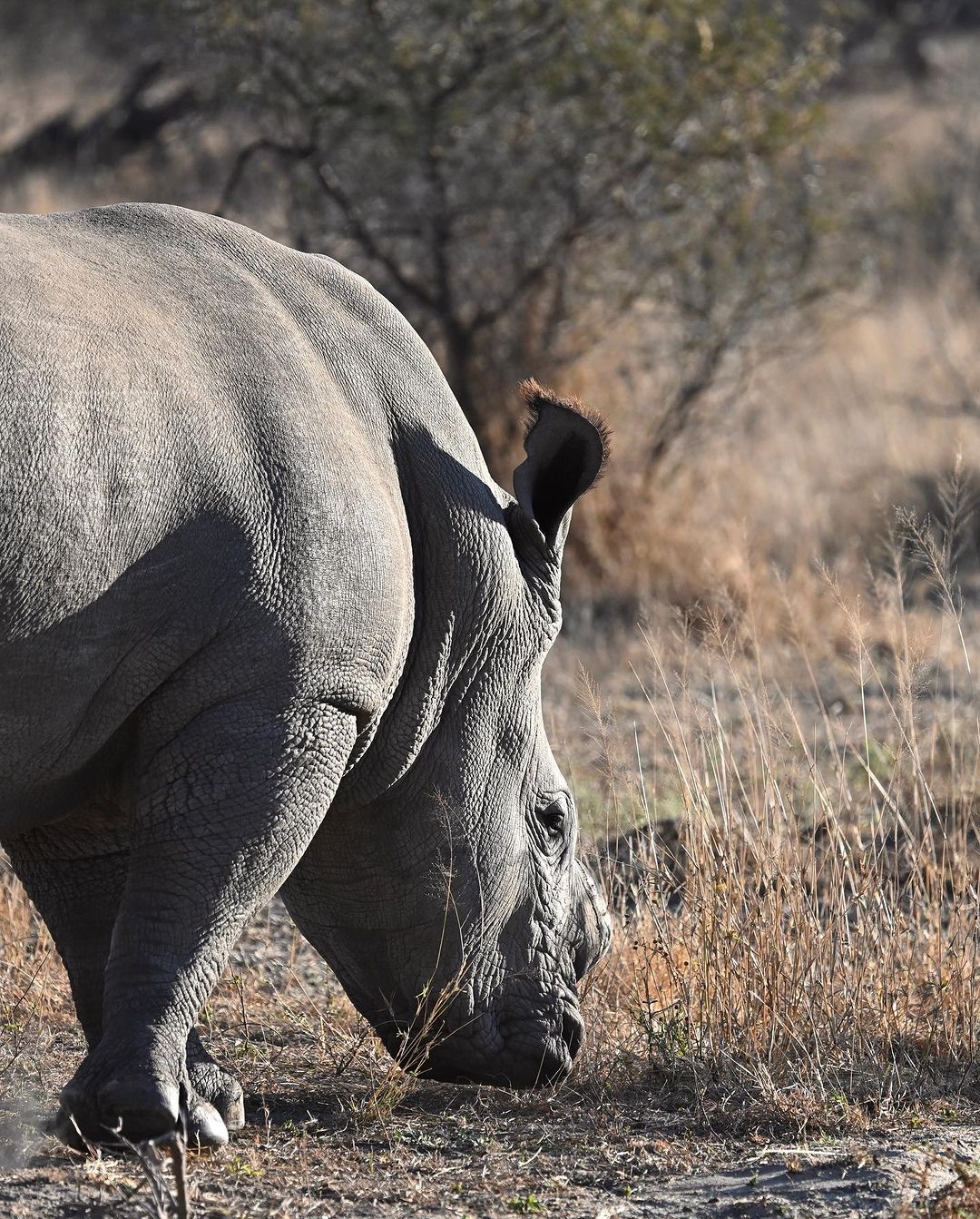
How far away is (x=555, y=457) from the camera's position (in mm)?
4016

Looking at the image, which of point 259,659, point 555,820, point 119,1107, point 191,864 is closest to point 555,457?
point 555,820

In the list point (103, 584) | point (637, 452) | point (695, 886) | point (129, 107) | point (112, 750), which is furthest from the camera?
point (129, 107)

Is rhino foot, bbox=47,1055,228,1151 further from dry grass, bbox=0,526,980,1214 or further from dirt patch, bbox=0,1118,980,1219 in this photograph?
dry grass, bbox=0,526,980,1214

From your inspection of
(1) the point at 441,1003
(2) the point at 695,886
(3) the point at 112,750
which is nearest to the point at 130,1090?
(3) the point at 112,750

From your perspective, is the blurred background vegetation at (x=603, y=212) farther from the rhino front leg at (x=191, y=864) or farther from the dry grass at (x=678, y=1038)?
the rhino front leg at (x=191, y=864)

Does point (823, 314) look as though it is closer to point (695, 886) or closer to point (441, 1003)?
point (695, 886)

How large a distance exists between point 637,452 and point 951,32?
21.6 m

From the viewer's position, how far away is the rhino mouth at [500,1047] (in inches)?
160

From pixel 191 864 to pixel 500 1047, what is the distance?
1.06 m

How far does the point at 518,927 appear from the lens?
13.4ft

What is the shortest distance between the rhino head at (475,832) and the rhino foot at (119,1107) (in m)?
0.73

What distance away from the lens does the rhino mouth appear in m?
4.06

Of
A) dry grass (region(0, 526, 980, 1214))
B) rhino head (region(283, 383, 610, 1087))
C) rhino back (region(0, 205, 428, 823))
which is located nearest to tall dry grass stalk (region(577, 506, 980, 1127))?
dry grass (region(0, 526, 980, 1214))

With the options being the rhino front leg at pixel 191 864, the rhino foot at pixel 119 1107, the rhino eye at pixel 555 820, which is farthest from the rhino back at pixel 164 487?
the rhino eye at pixel 555 820
